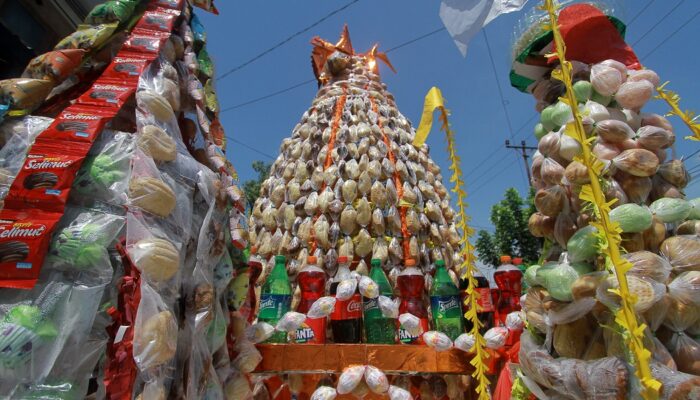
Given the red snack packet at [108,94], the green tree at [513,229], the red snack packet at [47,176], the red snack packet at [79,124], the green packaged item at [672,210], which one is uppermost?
the green tree at [513,229]

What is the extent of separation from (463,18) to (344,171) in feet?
6.16

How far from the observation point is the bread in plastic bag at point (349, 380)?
244 centimetres

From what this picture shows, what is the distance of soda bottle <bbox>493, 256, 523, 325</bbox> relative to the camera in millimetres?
3115

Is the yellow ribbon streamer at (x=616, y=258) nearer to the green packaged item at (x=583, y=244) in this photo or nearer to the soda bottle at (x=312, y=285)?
the green packaged item at (x=583, y=244)

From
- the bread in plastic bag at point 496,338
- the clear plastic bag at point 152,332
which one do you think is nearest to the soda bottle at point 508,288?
the bread in plastic bag at point 496,338

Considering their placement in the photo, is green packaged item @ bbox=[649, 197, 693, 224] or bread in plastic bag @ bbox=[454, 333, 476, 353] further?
bread in plastic bag @ bbox=[454, 333, 476, 353]

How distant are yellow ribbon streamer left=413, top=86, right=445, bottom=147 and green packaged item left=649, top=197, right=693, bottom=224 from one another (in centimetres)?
118

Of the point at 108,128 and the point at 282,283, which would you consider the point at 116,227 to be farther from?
the point at 282,283

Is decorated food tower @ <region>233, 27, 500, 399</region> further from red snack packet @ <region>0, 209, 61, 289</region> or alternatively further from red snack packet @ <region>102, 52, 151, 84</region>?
red snack packet @ <region>102, 52, 151, 84</region>

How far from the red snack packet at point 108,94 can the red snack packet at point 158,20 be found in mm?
479

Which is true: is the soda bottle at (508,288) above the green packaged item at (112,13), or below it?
below

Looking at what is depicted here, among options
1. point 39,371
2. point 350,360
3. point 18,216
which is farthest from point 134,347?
point 350,360

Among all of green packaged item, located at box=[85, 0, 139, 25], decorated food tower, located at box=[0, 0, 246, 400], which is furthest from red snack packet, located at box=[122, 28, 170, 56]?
green packaged item, located at box=[85, 0, 139, 25]

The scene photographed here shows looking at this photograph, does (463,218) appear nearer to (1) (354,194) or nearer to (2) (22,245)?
(1) (354,194)
